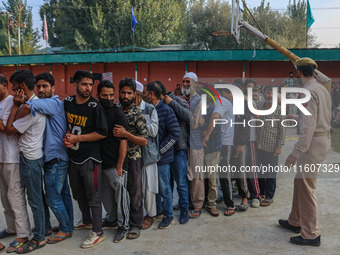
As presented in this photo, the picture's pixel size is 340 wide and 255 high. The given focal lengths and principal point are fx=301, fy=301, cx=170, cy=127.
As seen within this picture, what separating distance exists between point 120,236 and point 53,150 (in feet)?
4.02

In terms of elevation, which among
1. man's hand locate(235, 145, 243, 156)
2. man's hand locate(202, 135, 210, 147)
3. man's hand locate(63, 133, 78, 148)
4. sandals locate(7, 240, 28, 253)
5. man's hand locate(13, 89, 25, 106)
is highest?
man's hand locate(13, 89, 25, 106)

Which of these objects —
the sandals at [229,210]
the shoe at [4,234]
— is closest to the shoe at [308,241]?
the sandals at [229,210]

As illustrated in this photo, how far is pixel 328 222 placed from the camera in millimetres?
3854

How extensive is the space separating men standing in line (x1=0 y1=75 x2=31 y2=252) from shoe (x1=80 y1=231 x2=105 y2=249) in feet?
2.14

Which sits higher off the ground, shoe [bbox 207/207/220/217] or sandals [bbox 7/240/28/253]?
sandals [bbox 7/240/28/253]

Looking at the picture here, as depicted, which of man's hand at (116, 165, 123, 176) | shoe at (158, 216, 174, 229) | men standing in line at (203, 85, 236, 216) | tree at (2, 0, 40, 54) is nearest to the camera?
man's hand at (116, 165, 123, 176)

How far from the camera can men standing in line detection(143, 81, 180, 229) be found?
3.75 meters

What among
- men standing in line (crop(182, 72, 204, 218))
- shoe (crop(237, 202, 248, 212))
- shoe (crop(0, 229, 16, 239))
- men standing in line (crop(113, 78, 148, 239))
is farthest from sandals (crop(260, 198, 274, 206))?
shoe (crop(0, 229, 16, 239))

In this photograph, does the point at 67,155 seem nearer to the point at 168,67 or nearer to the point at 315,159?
the point at 315,159

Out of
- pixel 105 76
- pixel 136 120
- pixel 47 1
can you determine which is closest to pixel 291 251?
pixel 136 120

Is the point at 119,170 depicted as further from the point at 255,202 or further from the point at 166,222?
the point at 255,202

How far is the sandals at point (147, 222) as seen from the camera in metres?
3.75

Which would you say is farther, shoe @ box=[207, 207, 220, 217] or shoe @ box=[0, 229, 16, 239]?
shoe @ box=[207, 207, 220, 217]

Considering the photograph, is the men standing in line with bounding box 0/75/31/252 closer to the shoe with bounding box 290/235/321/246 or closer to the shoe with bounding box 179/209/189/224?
the shoe with bounding box 179/209/189/224
